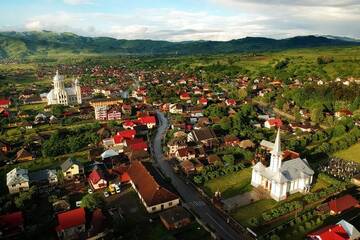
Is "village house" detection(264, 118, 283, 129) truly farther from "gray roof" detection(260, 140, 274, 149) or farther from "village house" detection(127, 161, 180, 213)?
"village house" detection(127, 161, 180, 213)

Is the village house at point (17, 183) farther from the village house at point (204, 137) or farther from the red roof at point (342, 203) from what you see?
the red roof at point (342, 203)

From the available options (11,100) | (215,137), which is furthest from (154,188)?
(11,100)

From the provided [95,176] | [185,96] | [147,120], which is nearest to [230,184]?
[95,176]

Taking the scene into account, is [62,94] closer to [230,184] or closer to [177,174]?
[177,174]

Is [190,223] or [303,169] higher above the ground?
[303,169]

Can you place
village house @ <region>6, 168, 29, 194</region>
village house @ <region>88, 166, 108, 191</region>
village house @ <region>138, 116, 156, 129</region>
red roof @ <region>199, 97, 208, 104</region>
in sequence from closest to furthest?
village house @ <region>6, 168, 29, 194</region>
village house @ <region>88, 166, 108, 191</region>
village house @ <region>138, 116, 156, 129</region>
red roof @ <region>199, 97, 208, 104</region>

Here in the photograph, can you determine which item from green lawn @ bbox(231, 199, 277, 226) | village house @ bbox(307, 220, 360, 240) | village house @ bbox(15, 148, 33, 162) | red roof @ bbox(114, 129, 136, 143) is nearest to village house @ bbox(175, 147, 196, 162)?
red roof @ bbox(114, 129, 136, 143)

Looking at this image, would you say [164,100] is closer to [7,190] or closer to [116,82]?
[116,82]
